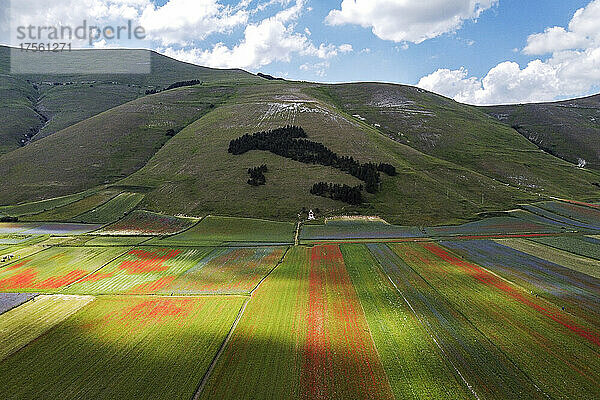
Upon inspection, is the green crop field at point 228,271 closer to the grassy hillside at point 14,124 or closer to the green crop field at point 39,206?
the green crop field at point 39,206

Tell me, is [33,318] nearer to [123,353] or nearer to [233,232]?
[123,353]

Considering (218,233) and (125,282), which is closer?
(125,282)

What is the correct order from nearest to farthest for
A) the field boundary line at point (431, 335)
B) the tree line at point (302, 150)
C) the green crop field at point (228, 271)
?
the field boundary line at point (431, 335) → the green crop field at point (228, 271) → the tree line at point (302, 150)

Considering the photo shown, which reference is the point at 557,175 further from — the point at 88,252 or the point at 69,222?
the point at 69,222

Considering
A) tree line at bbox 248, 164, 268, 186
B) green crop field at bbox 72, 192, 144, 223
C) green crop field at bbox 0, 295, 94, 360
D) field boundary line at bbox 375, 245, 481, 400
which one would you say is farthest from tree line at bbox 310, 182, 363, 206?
green crop field at bbox 0, 295, 94, 360

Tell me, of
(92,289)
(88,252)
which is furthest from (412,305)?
(88,252)

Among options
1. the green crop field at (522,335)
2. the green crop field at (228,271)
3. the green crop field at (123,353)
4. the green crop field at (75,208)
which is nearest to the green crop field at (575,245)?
the green crop field at (522,335)

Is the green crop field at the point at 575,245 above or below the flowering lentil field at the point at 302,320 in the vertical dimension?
above

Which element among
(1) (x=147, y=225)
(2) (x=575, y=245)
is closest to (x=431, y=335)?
(2) (x=575, y=245)
